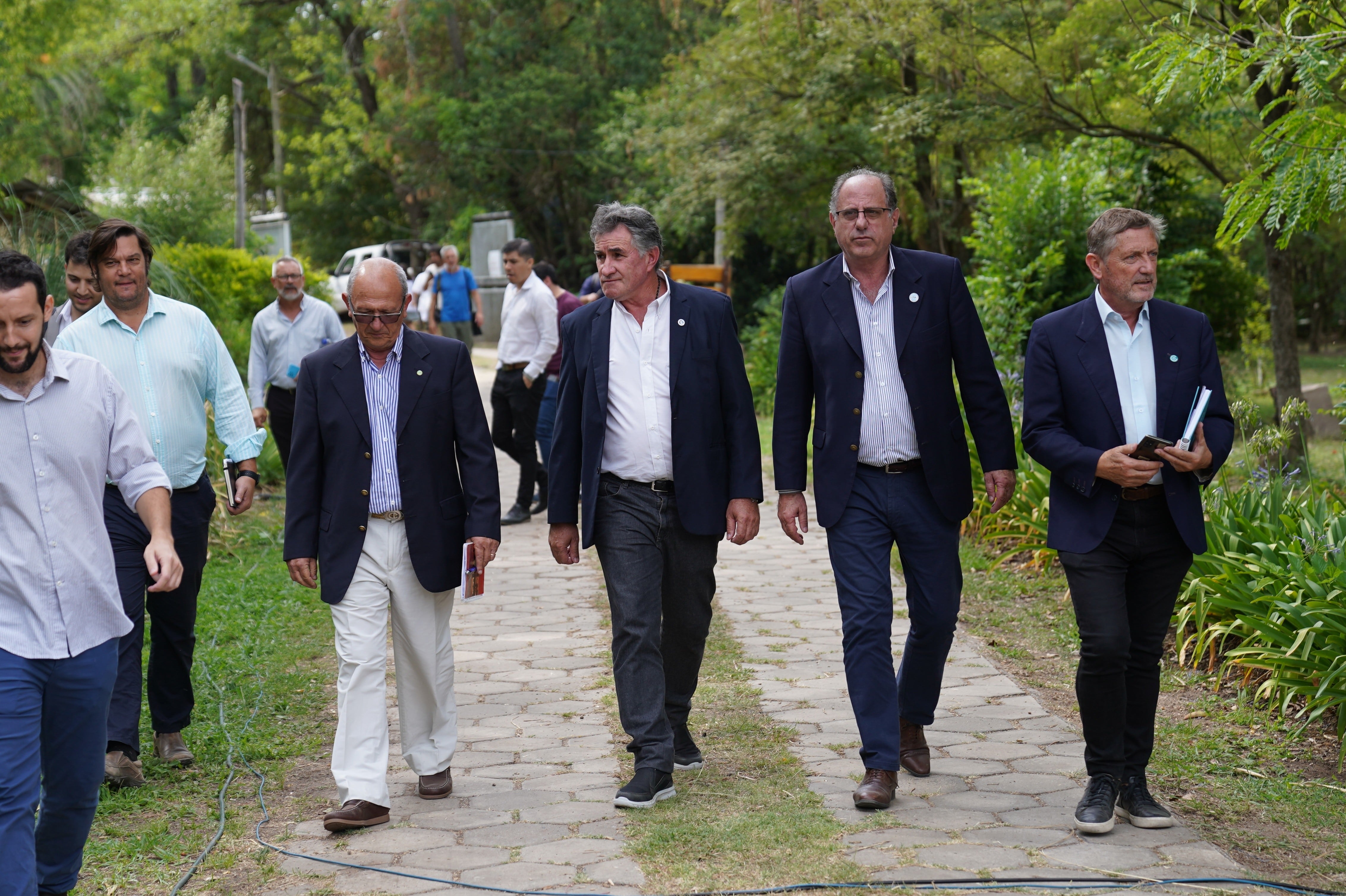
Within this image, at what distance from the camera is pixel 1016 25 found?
14477 mm

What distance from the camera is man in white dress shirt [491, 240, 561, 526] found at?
34.8ft

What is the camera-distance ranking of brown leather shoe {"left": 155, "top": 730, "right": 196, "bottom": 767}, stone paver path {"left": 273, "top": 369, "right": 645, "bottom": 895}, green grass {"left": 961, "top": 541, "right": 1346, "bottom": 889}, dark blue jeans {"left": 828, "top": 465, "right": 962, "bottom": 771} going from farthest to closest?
brown leather shoe {"left": 155, "top": 730, "right": 196, "bottom": 767}, dark blue jeans {"left": 828, "top": 465, "right": 962, "bottom": 771}, green grass {"left": 961, "top": 541, "right": 1346, "bottom": 889}, stone paver path {"left": 273, "top": 369, "right": 645, "bottom": 895}

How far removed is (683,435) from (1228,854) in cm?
224

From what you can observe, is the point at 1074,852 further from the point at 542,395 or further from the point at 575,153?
the point at 575,153

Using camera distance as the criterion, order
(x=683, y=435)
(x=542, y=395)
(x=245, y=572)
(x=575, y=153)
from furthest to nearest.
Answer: (x=575, y=153), (x=542, y=395), (x=245, y=572), (x=683, y=435)

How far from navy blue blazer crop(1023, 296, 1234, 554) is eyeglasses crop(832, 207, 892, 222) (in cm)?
69

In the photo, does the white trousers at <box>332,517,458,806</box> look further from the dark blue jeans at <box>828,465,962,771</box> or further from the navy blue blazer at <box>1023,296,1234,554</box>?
the navy blue blazer at <box>1023,296,1234,554</box>

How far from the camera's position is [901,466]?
494 centimetres

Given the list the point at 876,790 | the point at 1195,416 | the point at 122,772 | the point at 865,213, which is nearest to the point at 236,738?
the point at 122,772

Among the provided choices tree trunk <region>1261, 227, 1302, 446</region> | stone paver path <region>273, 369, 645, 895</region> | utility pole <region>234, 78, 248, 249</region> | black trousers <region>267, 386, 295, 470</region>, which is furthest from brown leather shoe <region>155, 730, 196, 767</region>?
utility pole <region>234, 78, 248, 249</region>

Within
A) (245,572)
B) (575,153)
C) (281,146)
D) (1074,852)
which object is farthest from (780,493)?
(281,146)

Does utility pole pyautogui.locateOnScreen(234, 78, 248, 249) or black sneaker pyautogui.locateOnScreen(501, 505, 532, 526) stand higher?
utility pole pyautogui.locateOnScreen(234, 78, 248, 249)

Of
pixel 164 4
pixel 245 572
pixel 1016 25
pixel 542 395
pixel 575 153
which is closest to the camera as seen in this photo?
pixel 245 572

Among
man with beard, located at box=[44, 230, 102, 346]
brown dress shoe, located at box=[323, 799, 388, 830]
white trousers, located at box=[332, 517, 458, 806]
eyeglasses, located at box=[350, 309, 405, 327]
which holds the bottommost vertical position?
brown dress shoe, located at box=[323, 799, 388, 830]
